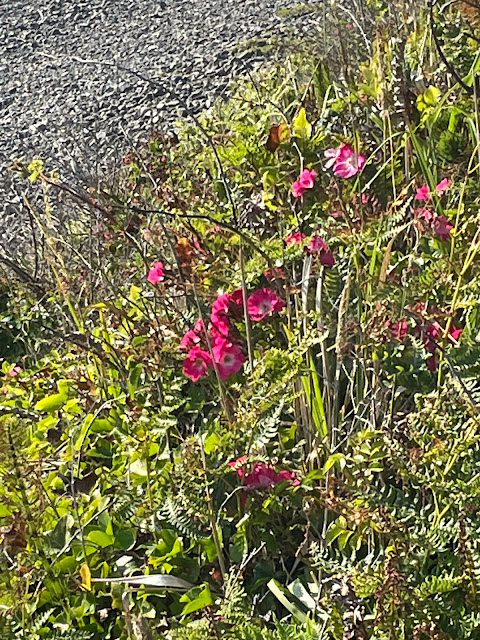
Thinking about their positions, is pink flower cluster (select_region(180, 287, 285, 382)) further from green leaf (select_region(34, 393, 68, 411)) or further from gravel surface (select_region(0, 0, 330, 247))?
gravel surface (select_region(0, 0, 330, 247))

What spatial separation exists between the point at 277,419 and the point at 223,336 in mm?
290

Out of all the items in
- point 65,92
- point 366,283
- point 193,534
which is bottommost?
point 65,92

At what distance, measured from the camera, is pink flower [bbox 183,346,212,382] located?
164cm

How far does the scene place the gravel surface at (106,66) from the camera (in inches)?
188

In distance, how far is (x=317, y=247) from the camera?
1668 millimetres

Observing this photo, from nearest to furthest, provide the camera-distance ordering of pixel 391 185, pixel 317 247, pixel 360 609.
Answer: 1. pixel 360 609
2. pixel 317 247
3. pixel 391 185

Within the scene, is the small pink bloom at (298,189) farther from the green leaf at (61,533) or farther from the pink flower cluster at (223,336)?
the green leaf at (61,533)

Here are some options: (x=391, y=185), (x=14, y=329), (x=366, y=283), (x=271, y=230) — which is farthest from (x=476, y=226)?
(x=14, y=329)

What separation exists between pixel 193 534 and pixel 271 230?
0.86m

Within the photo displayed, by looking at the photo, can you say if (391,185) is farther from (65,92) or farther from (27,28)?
(27,28)

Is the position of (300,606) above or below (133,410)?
below

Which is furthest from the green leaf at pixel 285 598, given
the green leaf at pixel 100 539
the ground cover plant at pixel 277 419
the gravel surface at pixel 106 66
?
the gravel surface at pixel 106 66

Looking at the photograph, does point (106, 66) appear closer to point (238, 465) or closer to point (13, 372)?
point (13, 372)

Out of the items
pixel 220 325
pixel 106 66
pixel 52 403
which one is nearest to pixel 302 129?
pixel 220 325
